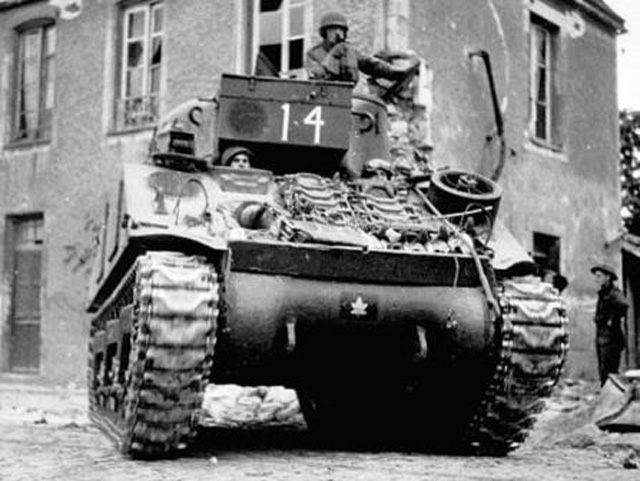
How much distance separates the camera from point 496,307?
276 inches

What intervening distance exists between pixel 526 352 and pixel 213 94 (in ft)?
28.9

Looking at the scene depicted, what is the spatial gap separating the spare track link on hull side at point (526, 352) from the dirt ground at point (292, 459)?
12.7 inches

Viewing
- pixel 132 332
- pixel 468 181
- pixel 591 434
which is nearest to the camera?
pixel 132 332

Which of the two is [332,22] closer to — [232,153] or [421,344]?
[232,153]

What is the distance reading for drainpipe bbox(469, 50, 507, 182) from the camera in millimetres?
15086

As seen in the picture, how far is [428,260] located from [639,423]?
316 centimetres

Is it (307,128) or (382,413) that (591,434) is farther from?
(307,128)

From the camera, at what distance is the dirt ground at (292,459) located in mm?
6094

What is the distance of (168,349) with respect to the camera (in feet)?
20.6

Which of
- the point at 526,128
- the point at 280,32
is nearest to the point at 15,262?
the point at 280,32

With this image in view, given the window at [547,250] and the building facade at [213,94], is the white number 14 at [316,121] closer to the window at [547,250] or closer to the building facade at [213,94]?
the building facade at [213,94]

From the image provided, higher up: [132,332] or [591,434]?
[132,332]

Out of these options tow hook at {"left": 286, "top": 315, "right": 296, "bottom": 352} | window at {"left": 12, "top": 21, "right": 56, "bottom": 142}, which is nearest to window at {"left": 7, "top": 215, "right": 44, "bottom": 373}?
window at {"left": 12, "top": 21, "right": 56, "bottom": 142}

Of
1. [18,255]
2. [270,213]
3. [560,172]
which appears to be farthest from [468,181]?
[18,255]
